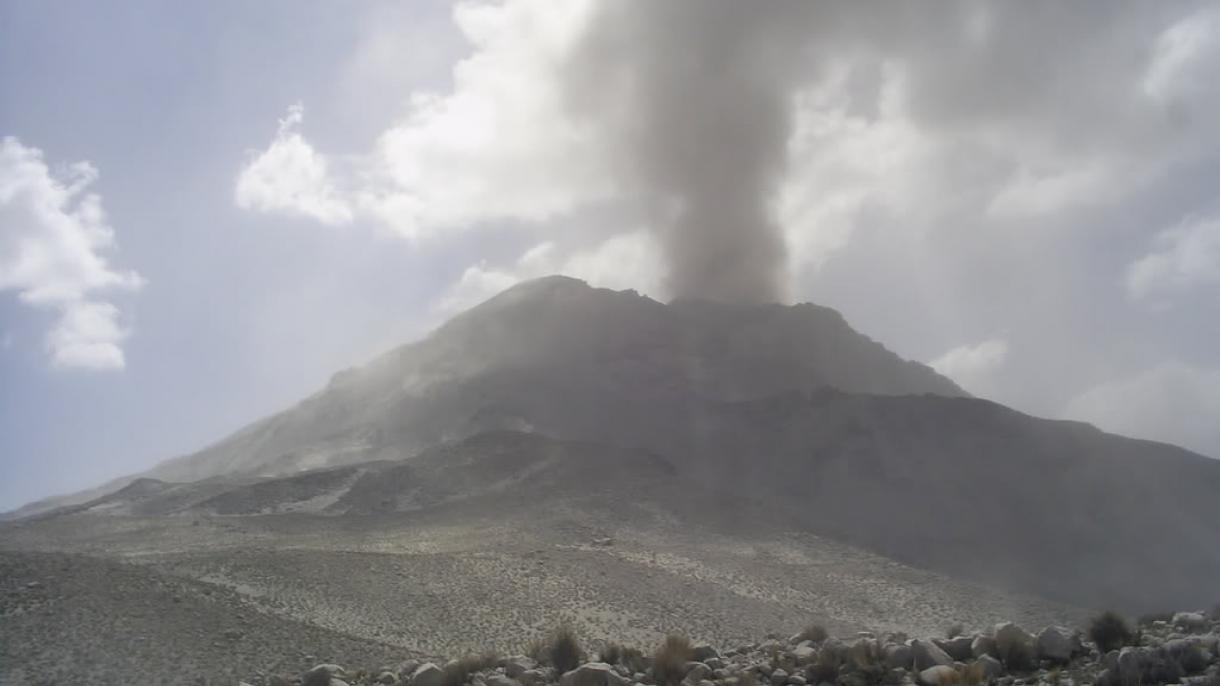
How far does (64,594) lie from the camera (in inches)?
750

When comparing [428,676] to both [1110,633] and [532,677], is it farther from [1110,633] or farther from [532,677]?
[1110,633]

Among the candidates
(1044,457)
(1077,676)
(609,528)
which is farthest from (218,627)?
(1044,457)

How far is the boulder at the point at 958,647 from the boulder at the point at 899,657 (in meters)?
0.77

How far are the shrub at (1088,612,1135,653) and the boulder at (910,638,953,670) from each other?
222 centimetres

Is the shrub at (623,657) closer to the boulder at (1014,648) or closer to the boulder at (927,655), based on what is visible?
the boulder at (927,655)

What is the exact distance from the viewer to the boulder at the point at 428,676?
13219 millimetres

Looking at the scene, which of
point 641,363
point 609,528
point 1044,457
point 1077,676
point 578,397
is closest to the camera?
point 1077,676

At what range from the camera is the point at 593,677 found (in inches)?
491

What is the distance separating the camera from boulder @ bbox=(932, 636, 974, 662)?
43.0 feet

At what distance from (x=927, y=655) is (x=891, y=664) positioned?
50 cm

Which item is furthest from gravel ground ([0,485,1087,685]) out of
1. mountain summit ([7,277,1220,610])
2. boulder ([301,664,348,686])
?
boulder ([301,664,348,686])

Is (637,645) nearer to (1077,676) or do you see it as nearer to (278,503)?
(1077,676)

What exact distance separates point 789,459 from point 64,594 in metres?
46.2

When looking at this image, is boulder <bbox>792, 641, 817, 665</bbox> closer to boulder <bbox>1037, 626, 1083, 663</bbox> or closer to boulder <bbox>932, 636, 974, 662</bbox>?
boulder <bbox>932, 636, 974, 662</bbox>
